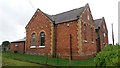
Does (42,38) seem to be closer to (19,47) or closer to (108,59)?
(19,47)

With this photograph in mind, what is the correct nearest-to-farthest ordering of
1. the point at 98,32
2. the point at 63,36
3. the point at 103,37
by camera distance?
the point at 63,36
the point at 98,32
the point at 103,37

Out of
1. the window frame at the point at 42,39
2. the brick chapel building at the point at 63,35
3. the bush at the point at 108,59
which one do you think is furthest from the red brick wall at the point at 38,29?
the bush at the point at 108,59

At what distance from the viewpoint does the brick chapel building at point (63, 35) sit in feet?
97.8

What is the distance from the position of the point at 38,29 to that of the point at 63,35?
5.98 m

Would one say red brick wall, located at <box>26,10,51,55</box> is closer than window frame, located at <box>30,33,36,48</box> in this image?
Yes

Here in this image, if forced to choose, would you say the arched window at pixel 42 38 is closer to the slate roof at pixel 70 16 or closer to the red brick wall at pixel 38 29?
the red brick wall at pixel 38 29

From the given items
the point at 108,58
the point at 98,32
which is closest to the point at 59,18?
the point at 98,32

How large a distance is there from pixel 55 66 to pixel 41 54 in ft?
39.5

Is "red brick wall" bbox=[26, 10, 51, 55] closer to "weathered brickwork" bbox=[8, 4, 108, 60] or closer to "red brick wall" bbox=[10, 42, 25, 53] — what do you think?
"weathered brickwork" bbox=[8, 4, 108, 60]

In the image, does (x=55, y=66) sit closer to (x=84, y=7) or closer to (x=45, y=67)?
(x=45, y=67)

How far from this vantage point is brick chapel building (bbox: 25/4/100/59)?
29812 millimetres

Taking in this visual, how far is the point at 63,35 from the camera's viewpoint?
3170 centimetres

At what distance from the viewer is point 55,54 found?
32188mm

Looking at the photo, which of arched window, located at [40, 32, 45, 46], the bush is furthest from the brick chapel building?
the bush
